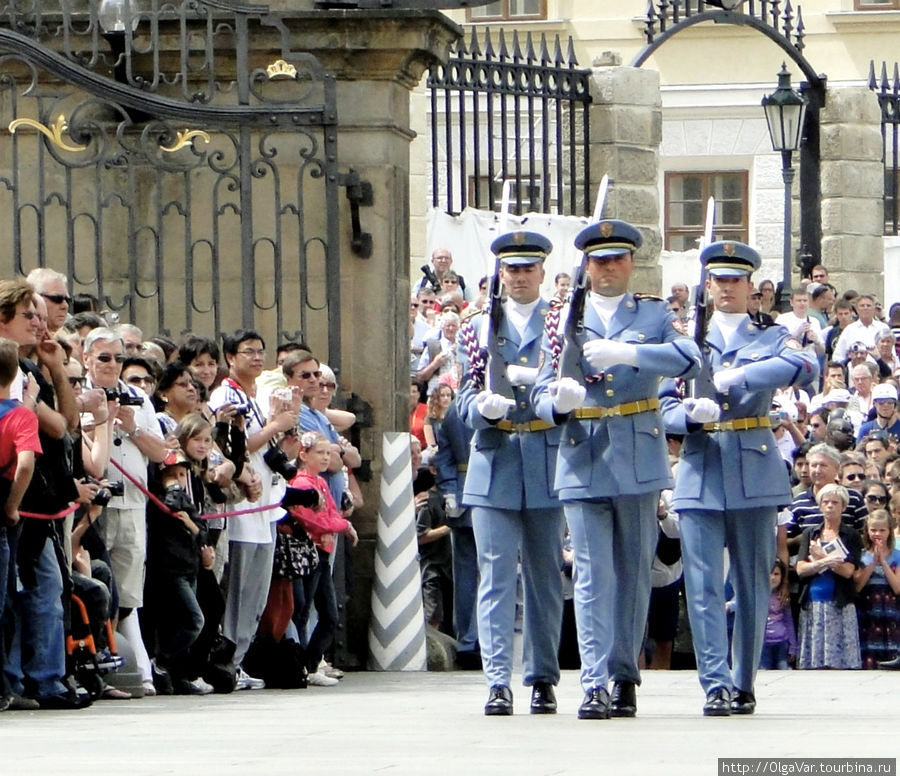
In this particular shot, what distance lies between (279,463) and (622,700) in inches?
106

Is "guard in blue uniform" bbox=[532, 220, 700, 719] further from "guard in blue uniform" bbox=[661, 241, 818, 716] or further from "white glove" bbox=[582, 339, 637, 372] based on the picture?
"guard in blue uniform" bbox=[661, 241, 818, 716]

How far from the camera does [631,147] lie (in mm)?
24203

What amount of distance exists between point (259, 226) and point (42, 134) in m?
1.28

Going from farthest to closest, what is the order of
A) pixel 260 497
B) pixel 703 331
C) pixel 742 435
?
1. pixel 260 497
2. pixel 703 331
3. pixel 742 435

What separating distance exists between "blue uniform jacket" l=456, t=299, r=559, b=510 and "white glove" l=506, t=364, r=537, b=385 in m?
0.05

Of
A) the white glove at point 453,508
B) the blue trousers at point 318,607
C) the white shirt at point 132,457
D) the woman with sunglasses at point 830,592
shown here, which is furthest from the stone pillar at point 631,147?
the white shirt at point 132,457

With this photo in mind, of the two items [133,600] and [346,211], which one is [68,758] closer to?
[133,600]

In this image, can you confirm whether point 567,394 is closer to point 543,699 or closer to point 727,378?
point 727,378

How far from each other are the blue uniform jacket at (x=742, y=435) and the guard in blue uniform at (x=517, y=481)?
1.82ft

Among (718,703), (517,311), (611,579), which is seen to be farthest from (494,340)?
(718,703)

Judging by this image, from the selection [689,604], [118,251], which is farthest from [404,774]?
[118,251]

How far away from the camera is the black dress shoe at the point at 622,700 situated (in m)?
10.7

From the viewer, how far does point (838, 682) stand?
532 inches

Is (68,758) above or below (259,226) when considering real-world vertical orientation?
below
